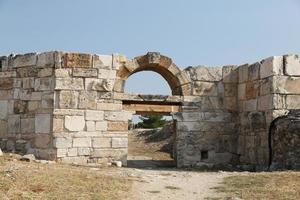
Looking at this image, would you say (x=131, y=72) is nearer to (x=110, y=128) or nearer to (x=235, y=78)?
(x=110, y=128)

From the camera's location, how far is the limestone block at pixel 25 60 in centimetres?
1144

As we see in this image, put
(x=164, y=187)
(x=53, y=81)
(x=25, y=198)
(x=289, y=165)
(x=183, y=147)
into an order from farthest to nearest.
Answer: (x=183, y=147), (x=53, y=81), (x=289, y=165), (x=164, y=187), (x=25, y=198)

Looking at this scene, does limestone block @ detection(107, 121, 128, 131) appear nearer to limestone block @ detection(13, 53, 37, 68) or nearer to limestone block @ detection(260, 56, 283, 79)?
limestone block @ detection(13, 53, 37, 68)

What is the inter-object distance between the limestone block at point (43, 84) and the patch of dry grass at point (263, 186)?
5133 millimetres

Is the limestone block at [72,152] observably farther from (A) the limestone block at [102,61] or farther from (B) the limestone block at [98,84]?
(A) the limestone block at [102,61]

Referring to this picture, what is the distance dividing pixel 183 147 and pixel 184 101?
128 cm

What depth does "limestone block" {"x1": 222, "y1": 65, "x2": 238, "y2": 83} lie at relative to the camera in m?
12.4

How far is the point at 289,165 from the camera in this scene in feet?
32.2

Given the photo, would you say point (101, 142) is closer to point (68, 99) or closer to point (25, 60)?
point (68, 99)

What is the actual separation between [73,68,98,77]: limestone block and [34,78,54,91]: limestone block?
64 centimetres

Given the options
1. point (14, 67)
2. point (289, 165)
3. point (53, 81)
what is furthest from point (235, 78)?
point (14, 67)

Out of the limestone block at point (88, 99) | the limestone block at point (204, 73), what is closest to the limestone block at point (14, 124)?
the limestone block at point (88, 99)

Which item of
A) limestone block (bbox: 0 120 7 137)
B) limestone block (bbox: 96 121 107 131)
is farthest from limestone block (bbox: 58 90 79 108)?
limestone block (bbox: 0 120 7 137)

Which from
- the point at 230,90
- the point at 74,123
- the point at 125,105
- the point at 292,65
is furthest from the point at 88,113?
the point at 292,65
